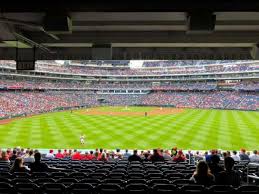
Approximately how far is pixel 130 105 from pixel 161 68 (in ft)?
106

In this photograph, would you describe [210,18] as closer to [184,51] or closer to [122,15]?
[122,15]

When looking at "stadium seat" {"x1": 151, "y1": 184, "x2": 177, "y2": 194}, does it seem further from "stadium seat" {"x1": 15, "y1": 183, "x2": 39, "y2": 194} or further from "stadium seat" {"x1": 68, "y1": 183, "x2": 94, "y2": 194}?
"stadium seat" {"x1": 15, "y1": 183, "x2": 39, "y2": 194}

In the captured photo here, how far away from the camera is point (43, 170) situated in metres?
8.84

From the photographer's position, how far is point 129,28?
9.70 metres

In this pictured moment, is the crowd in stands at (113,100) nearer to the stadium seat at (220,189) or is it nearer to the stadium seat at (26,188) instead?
the stadium seat at (26,188)

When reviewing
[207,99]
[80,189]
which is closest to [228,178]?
[80,189]

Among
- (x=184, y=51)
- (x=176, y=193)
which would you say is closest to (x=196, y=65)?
(x=184, y=51)

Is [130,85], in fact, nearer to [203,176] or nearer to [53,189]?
[203,176]

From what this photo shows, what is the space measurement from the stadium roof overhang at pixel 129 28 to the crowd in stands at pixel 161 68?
257 feet

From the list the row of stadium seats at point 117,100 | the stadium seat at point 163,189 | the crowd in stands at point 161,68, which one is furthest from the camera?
the crowd in stands at point 161,68

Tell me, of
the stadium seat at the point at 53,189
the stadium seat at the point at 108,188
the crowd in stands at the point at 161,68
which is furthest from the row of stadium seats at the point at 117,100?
the stadium seat at the point at 108,188

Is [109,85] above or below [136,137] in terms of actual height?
above

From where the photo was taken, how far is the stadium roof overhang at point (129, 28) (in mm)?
6664

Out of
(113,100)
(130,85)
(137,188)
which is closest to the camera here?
(137,188)
